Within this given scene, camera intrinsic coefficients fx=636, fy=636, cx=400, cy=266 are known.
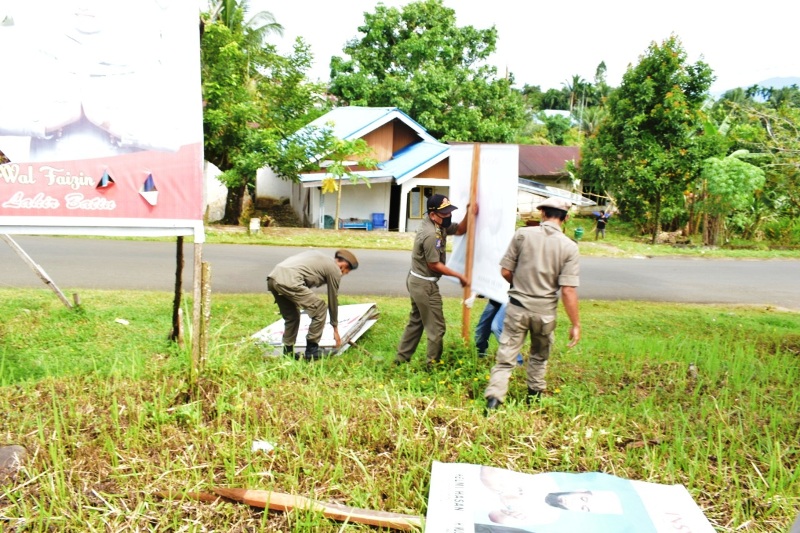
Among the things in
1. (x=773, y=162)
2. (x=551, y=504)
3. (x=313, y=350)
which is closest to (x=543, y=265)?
(x=551, y=504)

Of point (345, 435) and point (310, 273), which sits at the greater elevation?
point (310, 273)

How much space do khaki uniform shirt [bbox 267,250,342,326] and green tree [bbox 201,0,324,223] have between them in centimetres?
1334

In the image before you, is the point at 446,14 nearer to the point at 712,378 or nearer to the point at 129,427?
the point at 712,378

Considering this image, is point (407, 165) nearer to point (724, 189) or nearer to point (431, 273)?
point (724, 189)

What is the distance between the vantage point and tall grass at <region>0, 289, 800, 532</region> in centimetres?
324

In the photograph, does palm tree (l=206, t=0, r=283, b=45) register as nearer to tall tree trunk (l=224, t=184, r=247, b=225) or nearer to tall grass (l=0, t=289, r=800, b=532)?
tall tree trunk (l=224, t=184, r=247, b=225)

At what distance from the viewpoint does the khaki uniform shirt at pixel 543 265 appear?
4812 mm

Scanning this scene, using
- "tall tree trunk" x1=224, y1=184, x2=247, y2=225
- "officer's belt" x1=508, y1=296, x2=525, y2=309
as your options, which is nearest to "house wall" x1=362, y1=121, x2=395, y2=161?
"tall tree trunk" x1=224, y1=184, x2=247, y2=225

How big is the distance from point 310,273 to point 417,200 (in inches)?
720

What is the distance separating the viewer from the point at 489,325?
6.57 m

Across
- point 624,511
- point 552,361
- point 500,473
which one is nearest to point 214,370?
point 500,473

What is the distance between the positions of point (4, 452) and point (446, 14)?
27.8m

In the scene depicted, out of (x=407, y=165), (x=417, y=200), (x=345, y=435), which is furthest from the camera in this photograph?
(x=417, y=200)

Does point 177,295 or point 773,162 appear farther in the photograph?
point 773,162
